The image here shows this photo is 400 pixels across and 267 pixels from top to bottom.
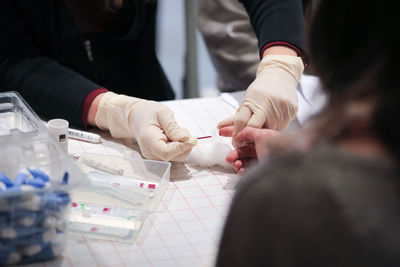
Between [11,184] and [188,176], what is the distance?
0.47 meters

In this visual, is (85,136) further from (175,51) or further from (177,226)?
(175,51)

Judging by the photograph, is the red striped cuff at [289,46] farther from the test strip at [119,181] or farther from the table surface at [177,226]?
the test strip at [119,181]

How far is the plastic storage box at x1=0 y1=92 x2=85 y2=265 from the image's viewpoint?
86 cm

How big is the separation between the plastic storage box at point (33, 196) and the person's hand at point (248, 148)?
1.51 feet

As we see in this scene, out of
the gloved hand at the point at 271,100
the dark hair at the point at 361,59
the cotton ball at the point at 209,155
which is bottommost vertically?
the cotton ball at the point at 209,155

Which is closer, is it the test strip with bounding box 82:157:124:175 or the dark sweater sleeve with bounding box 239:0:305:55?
the test strip with bounding box 82:157:124:175

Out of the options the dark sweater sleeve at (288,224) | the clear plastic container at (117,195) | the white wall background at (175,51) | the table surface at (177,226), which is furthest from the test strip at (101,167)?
the white wall background at (175,51)

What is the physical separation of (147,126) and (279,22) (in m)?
0.57

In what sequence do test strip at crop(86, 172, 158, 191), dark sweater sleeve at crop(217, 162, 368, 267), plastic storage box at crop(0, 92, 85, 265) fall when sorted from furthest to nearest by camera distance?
test strip at crop(86, 172, 158, 191), plastic storage box at crop(0, 92, 85, 265), dark sweater sleeve at crop(217, 162, 368, 267)

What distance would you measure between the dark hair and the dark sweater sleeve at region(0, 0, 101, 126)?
102 centimetres

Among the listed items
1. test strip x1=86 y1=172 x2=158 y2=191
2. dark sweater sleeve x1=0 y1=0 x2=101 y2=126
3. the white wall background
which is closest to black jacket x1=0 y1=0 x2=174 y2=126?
dark sweater sleeve x1=0 y1=0 x2=101 y2=126

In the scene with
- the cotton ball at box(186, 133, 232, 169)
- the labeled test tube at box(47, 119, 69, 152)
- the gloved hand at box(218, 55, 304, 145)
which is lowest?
the cotton ball at box(186, 133, 232, 169)

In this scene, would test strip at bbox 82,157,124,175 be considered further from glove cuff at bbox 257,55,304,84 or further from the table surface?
glove cuff at bbox 257,55,304,84

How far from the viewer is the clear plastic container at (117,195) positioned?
1.04m
